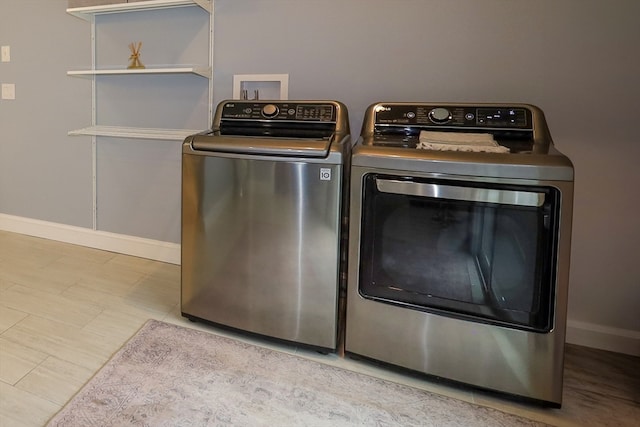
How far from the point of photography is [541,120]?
1450 millimetres

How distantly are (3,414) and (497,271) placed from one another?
1617mm

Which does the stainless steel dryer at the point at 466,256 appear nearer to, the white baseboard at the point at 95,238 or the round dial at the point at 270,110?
the round dial at the point at 270,110

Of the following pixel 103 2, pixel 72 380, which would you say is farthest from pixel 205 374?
pixel 103 2

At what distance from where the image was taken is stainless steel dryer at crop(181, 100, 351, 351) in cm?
139

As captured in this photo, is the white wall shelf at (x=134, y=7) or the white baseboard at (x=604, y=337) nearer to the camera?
the white baseboard at (x=604, y=337)

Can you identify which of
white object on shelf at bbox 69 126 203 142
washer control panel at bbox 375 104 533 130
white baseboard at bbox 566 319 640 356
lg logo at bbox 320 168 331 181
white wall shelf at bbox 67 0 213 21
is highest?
white wall shelf at bbox 67 0 213 21

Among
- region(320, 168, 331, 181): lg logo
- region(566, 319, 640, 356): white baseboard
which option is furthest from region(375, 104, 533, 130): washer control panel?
region(566, 319, 640, 356): white baseboard

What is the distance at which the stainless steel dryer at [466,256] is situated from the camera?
1172 millimetres

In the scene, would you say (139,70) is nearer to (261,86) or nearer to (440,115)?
(261,86)

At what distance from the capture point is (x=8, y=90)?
2598 millimetres

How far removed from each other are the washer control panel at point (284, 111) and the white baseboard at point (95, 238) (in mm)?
1048

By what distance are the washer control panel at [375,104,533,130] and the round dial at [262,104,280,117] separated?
0.44 meters

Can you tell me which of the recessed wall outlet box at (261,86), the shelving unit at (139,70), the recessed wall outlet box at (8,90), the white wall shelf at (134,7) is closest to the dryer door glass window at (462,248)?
the recessed wall outlet box at (261,86)

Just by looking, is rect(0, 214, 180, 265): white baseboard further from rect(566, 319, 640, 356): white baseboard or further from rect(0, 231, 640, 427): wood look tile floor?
rect(566, 319, 640, 356): white baseboard
